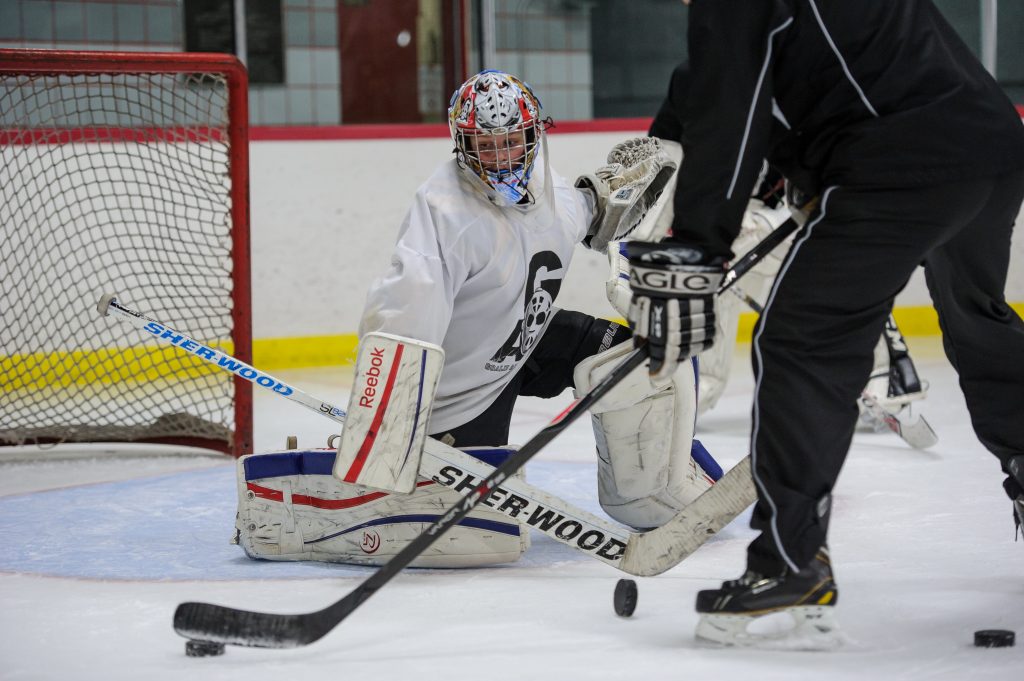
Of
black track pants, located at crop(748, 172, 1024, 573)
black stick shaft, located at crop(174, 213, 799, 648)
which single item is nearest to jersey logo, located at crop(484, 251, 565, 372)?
black stick shaft, located at crop(174, 213, 799, 648)

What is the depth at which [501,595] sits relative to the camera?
7.43 feet

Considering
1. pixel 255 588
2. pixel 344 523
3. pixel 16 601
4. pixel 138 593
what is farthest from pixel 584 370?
pixel 16 601

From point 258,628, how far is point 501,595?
0.51 meters

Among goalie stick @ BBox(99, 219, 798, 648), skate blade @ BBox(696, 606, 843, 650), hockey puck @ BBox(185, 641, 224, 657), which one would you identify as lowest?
hockey puck @ BBox(185, 641, 224, 657)

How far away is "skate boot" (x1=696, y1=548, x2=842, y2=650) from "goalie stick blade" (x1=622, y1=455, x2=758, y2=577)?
0.18 metres

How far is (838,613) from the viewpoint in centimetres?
211

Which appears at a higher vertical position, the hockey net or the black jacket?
the black jacket

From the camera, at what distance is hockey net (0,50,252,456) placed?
3736mm

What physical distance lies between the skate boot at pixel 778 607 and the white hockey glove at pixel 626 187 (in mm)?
985

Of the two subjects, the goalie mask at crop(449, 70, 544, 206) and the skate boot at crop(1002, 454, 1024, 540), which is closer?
the skate boot at crop(1002, 454, 1024, 540)

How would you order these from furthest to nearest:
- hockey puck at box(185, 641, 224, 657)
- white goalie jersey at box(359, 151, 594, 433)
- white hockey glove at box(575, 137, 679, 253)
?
white hockey glove at box(575, 137, 679, 253) < white goalie jersey at box(359, 151, 594, 433) < hockey puck at box(185, 641, 224, 657)

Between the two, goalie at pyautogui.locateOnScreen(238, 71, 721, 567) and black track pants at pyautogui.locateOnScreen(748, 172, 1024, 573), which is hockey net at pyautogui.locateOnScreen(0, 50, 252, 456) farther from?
black track pants at pyautogui.locateOnScreen(748, 172, 1024, 573)

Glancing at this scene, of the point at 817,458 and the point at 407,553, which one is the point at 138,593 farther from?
the point at 817,458

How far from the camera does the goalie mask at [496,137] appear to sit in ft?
8.09
